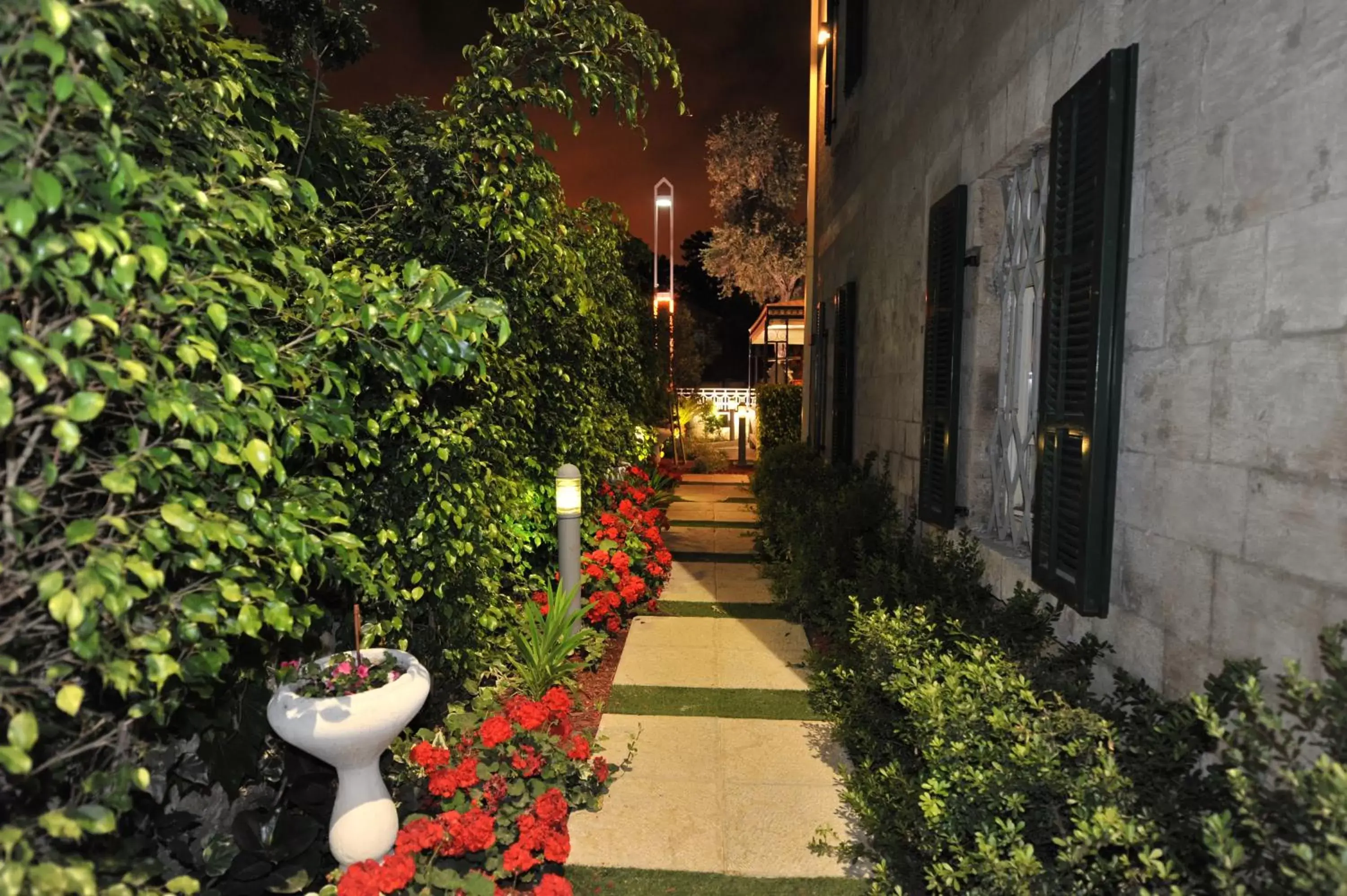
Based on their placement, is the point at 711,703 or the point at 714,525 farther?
the point at 714,525

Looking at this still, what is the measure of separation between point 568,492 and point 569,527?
0.24 m

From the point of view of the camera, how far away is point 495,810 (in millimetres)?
2939

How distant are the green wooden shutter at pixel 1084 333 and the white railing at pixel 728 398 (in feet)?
60.0

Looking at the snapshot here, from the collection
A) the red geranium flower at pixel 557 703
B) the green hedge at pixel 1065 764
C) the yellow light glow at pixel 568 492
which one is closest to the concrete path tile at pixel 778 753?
the green hedge at pixel 1065 764

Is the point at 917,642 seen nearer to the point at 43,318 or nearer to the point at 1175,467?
Answer: the point at 1175,467

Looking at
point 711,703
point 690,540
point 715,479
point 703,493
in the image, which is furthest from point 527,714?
point 715,479

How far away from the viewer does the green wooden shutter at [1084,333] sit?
2.64m

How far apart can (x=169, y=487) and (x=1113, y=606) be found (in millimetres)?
2947

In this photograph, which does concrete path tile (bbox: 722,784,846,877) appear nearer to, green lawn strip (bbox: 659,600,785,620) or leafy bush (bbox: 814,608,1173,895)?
leafy bush (bbox: 814,608,1173,895)

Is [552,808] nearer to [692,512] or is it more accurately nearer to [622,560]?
[622,560]

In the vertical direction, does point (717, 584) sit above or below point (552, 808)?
below

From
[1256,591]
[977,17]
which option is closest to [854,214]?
[977,17]

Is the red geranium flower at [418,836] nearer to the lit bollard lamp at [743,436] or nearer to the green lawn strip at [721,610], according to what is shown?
the green lawn strip at [721,610]

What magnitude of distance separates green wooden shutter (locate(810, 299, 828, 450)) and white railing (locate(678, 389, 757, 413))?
10.1 meters
